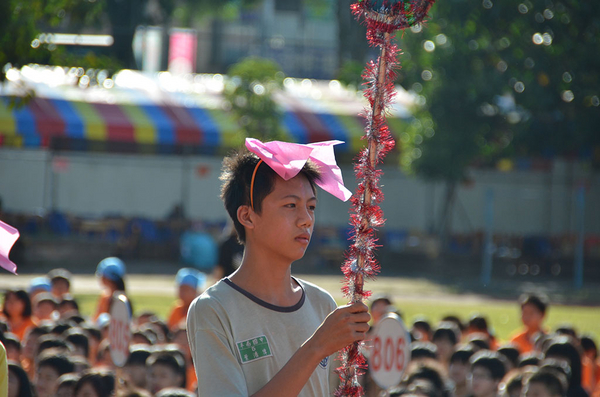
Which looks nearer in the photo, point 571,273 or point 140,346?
point 140,346

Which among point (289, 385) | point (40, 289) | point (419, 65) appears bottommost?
point (40, 289)

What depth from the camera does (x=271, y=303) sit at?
7.73 feet

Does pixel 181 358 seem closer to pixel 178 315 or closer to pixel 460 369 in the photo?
pixel 460 369

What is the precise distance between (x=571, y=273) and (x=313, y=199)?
73.1 feet

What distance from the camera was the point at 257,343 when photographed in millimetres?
2264

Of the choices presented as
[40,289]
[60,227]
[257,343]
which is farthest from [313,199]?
[60,227]

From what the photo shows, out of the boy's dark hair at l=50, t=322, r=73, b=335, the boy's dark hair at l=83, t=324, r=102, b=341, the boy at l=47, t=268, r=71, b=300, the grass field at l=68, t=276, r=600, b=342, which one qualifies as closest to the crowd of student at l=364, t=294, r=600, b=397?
the boy's dark hair at l=83, t=324, r=102, b=341

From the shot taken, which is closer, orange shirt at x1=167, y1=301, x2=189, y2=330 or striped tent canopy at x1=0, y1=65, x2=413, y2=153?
orange shirt at x1=167, y1=301, x2=189, y2=330

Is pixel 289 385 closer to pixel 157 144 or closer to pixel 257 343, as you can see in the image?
pixel 257 343

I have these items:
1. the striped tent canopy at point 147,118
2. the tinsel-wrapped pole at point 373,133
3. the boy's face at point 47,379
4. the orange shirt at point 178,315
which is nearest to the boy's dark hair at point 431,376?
the boy's face at point 47,379

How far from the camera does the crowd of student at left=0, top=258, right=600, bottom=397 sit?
16.9ft

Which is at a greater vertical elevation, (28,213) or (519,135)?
(519,135)

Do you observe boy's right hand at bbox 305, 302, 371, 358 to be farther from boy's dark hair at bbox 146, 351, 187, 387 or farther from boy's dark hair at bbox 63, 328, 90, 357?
boy's dark hair at bbox 63, 328, 90, 357

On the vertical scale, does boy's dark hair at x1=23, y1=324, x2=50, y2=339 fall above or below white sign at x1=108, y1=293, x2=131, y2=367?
below
